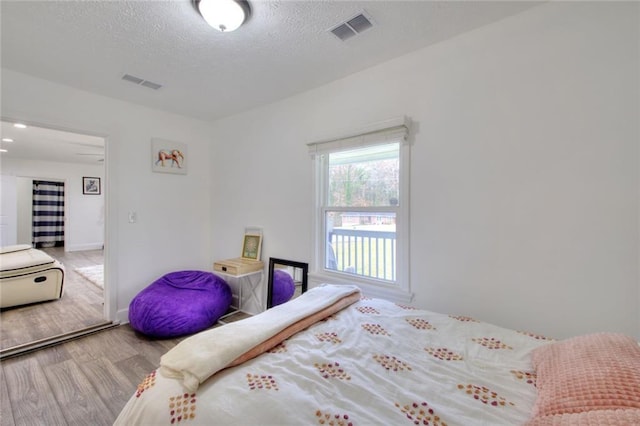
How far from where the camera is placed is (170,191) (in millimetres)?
3463

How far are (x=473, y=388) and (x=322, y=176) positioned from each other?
206 cm

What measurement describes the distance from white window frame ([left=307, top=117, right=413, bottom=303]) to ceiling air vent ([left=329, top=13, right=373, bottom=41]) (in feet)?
2.13

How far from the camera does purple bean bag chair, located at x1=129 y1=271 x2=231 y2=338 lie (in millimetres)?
2627

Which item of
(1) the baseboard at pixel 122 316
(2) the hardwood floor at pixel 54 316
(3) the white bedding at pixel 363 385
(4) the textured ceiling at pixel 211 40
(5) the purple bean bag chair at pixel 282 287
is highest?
(4) the textured ceiling at pixel 211 40

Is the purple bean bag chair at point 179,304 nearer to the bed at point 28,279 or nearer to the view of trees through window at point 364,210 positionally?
the view of trees through window at point 364,210

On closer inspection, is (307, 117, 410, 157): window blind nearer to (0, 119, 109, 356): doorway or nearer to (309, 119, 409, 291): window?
(309, 119, 409, 291): window

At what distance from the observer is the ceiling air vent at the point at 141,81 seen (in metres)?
2.53

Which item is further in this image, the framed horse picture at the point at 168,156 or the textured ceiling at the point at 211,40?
the framed horse picture at the point at 168,156

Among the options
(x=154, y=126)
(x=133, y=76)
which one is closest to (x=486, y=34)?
(x=133, y=76)

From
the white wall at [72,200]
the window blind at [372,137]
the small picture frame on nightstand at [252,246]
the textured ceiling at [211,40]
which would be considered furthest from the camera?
the white wall at [72,200]

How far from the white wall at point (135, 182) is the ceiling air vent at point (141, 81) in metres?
0.60

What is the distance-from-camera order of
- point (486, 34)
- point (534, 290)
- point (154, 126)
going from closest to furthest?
1. point (534, 290)
2. point (486, 34)
3. point (154, 126)

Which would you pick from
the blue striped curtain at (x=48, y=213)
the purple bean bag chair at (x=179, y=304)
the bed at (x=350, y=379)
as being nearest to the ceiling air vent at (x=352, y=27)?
the bed at (x=350, y=379)

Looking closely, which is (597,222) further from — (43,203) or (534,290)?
(43,203)
